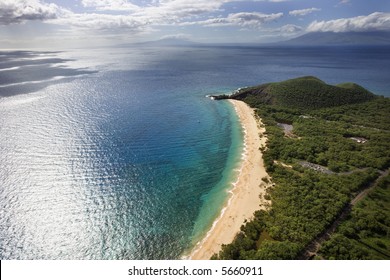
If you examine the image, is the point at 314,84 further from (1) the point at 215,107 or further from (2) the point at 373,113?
(1) the point at 215,107

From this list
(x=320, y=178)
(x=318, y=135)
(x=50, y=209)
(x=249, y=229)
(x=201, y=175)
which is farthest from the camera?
(x=318, y=135)

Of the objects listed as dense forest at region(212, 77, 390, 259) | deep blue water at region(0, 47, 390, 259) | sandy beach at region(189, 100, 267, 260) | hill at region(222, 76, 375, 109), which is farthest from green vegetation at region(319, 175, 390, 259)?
hill at region(222, 76, 375, 109)

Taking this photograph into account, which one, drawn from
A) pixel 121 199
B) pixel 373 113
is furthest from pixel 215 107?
pixel 121 199

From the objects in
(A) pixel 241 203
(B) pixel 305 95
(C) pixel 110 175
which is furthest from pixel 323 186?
(B) pixel 305 95

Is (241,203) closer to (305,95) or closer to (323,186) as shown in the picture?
(323,186)

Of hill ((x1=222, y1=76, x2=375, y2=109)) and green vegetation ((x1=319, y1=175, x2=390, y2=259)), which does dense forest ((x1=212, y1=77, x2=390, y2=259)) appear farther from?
hill ((x1=222, y1=76, x2=375, y2=109))

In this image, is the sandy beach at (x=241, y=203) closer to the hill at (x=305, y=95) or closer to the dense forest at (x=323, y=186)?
the dense forest at (x=323, y=186)
